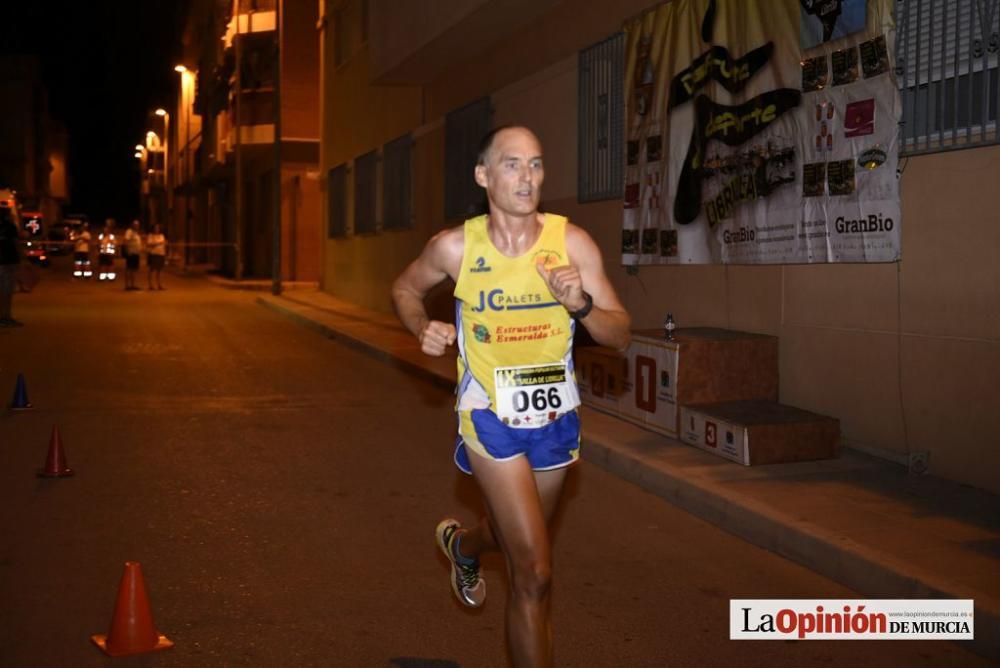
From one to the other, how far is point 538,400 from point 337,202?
27.9 meters

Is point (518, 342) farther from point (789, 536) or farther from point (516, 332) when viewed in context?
point (789, 536)

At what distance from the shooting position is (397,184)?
983 inches

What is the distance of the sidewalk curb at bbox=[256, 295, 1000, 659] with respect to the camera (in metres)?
5.60

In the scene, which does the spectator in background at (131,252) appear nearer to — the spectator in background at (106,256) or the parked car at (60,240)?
the spectator in background at (106,256)

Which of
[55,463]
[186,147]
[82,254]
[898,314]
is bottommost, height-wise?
[55,463]

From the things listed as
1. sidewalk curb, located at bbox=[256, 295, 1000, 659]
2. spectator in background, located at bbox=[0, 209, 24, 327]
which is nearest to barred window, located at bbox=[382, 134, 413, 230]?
spectator in background, located at bbox=[0, 209, 24, 327]

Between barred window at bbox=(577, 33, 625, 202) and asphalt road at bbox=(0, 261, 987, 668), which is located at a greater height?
barred window at bbox=(577, 33, 625, 202)

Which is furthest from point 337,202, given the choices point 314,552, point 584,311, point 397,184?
point 584,311

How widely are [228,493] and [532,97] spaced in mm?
9717

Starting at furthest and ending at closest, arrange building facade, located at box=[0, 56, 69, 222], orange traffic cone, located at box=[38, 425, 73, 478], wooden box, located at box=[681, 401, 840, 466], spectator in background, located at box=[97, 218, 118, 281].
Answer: building facade, located at box=[0, 56, 69, 222] → spectator in background, located at box=[97, 218, 118, 281] → orange traffic cone, located at box=[38, 425, 73, 478] → wooden box, located at box=[681, 401, 840, 466]

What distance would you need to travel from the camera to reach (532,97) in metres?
16.8

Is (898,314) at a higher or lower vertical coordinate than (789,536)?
higher

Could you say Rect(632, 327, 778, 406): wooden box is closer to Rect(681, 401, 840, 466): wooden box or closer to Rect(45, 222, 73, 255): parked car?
Rect(681, 401, 840, 466): wooden box

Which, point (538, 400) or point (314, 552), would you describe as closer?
point (538, 400)
